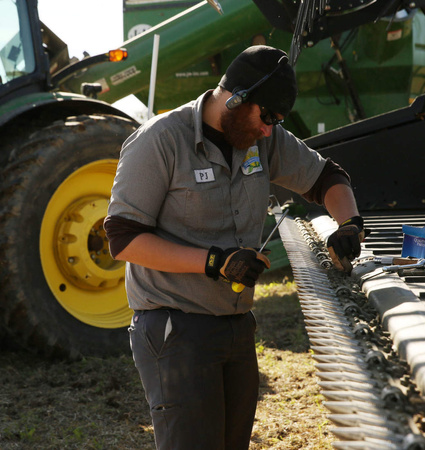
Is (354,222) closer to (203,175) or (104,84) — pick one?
(203,175)

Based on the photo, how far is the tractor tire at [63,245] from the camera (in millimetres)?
3865

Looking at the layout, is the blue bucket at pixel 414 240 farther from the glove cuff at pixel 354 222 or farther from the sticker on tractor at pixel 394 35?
the sticker on tractor at pixel 394 35

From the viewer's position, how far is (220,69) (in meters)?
6.64

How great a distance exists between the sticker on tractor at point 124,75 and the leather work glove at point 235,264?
422cm

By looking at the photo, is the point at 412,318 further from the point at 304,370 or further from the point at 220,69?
the point at 220,69

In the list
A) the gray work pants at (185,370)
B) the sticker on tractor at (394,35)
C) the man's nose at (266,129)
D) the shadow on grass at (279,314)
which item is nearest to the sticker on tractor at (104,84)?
the shadow on grass at (279,314)

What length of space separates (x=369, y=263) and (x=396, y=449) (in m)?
1.38

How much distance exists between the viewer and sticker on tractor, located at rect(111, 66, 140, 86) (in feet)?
19.5

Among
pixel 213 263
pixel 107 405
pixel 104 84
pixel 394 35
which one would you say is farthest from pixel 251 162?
pixel 394 35

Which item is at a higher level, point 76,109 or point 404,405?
point 76,109

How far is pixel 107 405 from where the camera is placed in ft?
12.0

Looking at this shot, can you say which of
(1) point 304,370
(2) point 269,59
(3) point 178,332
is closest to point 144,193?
(3) point 178,332

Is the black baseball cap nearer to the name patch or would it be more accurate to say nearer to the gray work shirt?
the gray work shirt

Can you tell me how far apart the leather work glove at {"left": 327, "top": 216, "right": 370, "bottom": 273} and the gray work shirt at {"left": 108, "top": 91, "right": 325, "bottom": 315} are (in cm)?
32
